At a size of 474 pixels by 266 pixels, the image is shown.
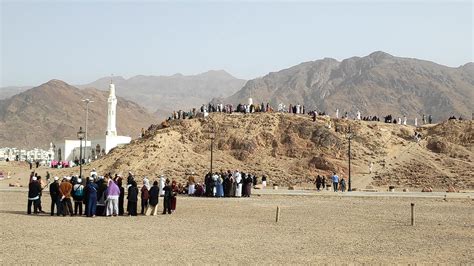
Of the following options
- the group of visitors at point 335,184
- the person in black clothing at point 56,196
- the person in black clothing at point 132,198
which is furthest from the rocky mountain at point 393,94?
the person in black clothing at point 56,196

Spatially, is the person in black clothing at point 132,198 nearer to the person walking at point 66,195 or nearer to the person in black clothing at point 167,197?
the person in black clothing at point 167,197

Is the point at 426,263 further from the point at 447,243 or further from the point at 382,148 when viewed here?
the point at 382,148

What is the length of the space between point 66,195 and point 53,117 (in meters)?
131

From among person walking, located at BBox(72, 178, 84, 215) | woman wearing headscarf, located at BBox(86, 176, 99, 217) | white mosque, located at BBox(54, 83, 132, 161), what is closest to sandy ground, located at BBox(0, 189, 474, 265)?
woman wearing headscarf, located at BBox(86, 176, 99, 217)

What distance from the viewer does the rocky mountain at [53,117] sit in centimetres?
13525

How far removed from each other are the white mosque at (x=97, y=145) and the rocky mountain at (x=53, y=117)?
62171 millimetres

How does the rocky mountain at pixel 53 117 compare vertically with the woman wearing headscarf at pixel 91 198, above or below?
above

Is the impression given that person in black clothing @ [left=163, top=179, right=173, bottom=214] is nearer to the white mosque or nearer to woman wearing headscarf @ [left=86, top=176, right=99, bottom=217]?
woman wearing headscarf @ [left=86, top=176, right=99, bottom=217]

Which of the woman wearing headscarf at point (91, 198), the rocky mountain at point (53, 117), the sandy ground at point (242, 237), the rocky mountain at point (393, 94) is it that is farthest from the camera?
the rocky mountain at point (393, 94)

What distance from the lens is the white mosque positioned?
63.2 metres

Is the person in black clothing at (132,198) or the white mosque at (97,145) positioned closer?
the person in black clothing at (132,198)

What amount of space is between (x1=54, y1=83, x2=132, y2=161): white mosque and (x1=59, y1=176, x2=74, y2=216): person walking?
41.8 meters

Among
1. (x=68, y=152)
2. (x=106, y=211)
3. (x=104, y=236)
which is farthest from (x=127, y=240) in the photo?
(x=68, y=152)

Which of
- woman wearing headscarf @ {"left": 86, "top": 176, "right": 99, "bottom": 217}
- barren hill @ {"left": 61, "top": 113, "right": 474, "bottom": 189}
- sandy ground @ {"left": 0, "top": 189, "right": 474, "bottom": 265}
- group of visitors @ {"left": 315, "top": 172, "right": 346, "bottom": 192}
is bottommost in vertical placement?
sandy ground @ {"left": 0, "top": 189, "right": 474, "bottom": 265}
